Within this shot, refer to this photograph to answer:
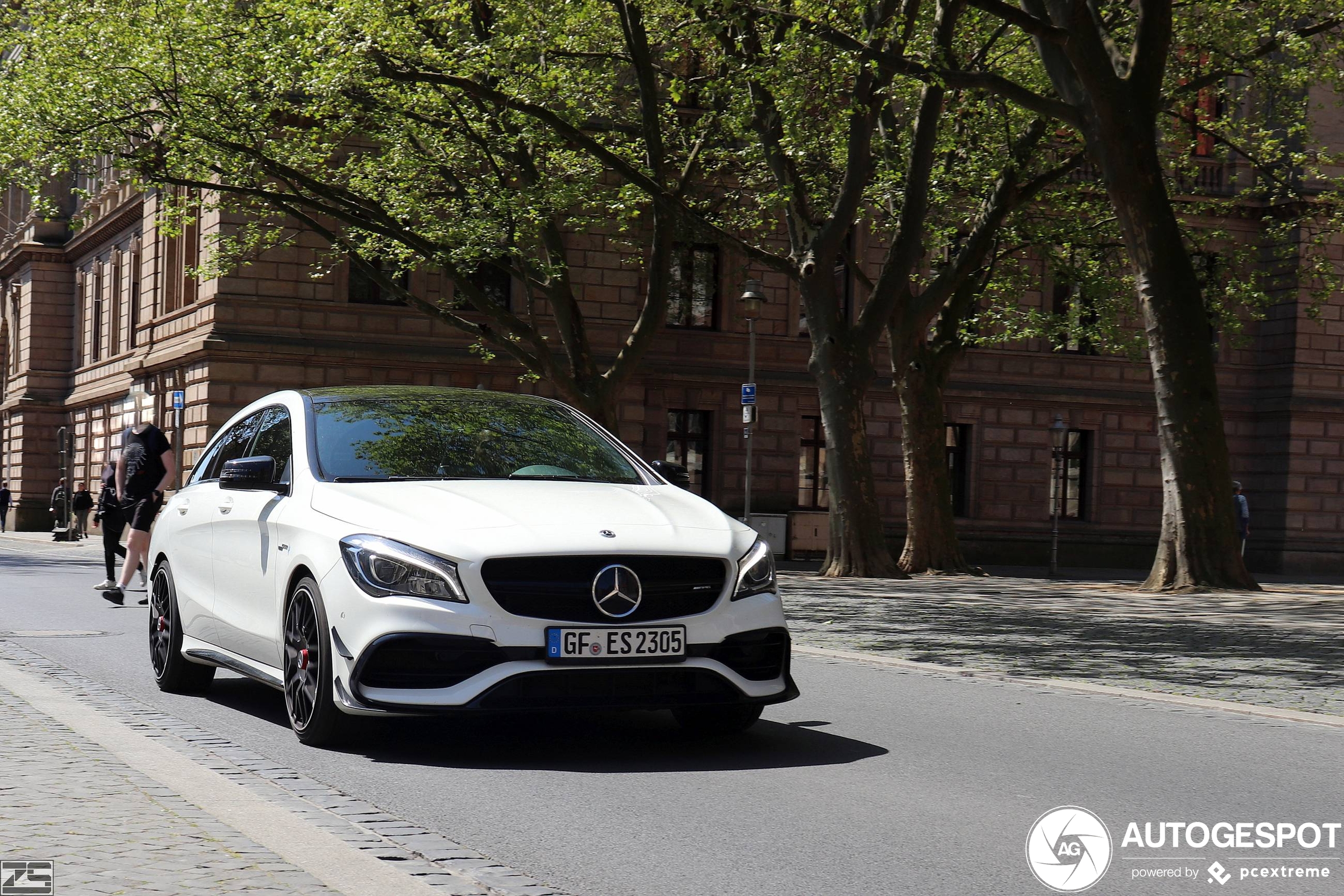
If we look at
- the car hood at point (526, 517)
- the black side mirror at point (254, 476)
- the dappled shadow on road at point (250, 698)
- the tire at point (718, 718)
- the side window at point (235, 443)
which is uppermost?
the side window at point (235, 443)

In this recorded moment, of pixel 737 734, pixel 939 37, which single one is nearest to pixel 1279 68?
pixel 939 37

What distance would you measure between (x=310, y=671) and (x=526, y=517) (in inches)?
48.1

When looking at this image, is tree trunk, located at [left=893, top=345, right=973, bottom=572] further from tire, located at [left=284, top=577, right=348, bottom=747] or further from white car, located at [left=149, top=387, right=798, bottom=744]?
tire, located at [left=284, top=577, right=348, bottom=747]

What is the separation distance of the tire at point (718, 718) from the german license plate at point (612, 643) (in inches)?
33.7

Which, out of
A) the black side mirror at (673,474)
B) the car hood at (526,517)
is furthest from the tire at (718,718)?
the black side mirror at (673,474)

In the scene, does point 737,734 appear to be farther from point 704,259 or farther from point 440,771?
point 704,259

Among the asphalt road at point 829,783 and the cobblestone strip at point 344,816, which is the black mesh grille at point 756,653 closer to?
the asphalt road at point 829,783

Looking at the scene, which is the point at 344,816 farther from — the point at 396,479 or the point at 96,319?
the point at 96,319

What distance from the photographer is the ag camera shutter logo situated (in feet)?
17.0

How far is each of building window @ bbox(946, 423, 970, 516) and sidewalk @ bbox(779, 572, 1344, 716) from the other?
1895cm

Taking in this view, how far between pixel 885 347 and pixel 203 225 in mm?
15576

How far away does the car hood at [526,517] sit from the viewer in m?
7.02

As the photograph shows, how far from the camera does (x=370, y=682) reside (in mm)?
7035

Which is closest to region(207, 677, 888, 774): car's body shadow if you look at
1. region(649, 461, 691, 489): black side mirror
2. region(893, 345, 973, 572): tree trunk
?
region(649, 461, 691, 489): black side mirror
